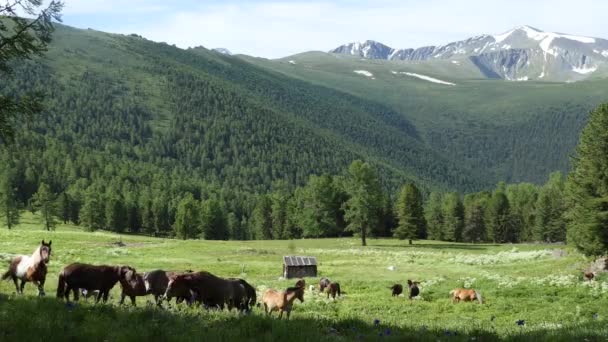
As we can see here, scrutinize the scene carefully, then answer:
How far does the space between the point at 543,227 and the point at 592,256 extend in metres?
77.2

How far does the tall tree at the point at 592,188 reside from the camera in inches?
1897

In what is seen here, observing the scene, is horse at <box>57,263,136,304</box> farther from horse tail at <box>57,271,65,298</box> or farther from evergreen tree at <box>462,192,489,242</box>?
evergreen tree at <box>462,192,489,242</box>

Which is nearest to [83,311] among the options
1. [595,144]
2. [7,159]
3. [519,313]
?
[519,313]

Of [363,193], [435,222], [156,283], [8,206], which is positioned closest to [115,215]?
[8,206]

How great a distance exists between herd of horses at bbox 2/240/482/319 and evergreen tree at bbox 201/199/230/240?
11513 cm

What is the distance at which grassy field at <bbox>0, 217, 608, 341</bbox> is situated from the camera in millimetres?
11320

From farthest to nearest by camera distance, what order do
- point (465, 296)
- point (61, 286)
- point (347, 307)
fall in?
point (465, 296)
point (347, 307)
point (61, 286)

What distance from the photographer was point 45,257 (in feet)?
51.5

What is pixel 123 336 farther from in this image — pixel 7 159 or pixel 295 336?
pixel 7 159

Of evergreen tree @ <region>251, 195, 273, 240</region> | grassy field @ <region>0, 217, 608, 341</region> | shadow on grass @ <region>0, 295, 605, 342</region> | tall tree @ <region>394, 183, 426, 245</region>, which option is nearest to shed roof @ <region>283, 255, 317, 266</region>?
grassy field @ <region>0, 217, 608, 341</region>

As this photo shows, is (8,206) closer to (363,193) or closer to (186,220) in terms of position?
(186,220)

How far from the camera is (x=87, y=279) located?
51.1 feet

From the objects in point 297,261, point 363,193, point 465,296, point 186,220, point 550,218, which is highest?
point 363,193

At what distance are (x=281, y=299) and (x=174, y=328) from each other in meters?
5.51
